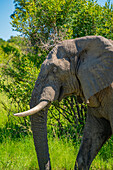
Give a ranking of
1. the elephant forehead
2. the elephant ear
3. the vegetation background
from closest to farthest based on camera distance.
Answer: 1. the elephant ear
2. the elephant forehead
3. the vegetation background

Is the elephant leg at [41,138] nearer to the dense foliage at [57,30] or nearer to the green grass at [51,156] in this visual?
the green grass at [51,156]

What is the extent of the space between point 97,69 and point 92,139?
41.7 inches

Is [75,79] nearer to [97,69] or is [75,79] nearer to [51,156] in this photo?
[97,69]

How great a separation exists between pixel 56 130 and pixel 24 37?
193cm

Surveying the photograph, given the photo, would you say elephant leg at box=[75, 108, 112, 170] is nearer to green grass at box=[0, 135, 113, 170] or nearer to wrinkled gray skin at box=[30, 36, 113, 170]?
wrinkled gray skin at box=[30, 36, 113, 170]

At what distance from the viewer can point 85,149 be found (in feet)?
10.9

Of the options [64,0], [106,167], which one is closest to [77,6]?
[64,0]

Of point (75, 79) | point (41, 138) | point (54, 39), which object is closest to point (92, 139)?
point (41, 138)

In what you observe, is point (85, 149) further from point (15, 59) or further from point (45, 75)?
point (15, 59)

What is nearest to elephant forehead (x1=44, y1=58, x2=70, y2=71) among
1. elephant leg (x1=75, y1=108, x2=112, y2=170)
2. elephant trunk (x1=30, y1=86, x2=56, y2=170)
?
elephant trunk (x1=30, y1=86, x2=56, y2=170)

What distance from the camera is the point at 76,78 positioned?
9.36 ft

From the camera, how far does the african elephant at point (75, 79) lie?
8.81 feet

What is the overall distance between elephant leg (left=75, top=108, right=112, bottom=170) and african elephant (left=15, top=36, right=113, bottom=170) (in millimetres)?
280

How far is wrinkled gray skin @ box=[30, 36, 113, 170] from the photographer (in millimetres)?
2686
